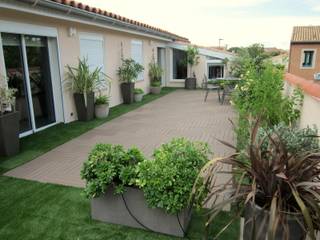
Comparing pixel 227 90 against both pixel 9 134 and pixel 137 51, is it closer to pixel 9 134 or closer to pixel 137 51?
pixel 137 51

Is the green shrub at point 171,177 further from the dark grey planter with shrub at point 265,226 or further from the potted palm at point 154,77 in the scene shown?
the potted palm at point 154,77

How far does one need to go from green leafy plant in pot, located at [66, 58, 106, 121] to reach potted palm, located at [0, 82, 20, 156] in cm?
255

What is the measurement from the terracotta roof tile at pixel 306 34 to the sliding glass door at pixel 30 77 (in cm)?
3043

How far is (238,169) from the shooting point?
89.0 inches

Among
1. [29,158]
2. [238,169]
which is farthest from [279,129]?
[29,158]

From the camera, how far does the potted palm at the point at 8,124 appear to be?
4.67 m

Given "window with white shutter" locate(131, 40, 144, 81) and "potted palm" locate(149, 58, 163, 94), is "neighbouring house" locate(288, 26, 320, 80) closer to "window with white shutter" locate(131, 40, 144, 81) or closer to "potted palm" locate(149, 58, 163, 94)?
"potted palm" locate(149, 58, 163, 94)

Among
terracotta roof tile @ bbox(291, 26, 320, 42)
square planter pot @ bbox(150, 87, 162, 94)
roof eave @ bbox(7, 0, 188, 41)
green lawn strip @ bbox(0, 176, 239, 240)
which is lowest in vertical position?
green lawn strip @ bbox(0, 176, 239, 240)

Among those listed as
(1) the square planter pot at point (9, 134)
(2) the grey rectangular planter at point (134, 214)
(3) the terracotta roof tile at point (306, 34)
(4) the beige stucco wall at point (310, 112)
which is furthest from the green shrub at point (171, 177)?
(3) the terracotta roof tile at point (306, 34)

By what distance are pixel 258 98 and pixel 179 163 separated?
250 cm

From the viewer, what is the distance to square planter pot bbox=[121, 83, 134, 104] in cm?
1031

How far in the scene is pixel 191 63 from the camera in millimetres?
14797

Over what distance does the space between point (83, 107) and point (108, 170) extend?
5.09 metres

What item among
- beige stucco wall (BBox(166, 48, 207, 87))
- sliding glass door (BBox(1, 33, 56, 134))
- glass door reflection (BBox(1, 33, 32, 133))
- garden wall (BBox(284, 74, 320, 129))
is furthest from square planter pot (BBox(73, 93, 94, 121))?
beige stucco wall (BBox(166, 48, 207, 87))
